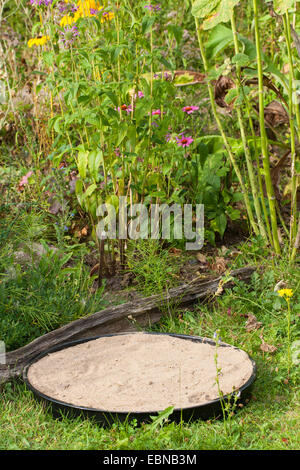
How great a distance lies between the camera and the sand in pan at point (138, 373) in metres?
2.65

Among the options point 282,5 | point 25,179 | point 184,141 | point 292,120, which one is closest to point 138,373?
point 184,141

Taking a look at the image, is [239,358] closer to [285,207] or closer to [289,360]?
[289,360]

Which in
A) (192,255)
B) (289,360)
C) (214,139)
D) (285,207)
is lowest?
(289,360)

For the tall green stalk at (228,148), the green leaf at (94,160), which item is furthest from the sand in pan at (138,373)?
the tall green stalk at (228,148)

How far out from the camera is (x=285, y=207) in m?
4.60

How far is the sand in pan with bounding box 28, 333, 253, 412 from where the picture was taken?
8.68 ft

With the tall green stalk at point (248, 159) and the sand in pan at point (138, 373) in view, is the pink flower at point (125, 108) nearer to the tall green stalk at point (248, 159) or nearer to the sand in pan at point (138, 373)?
the tall green stalk at point (248, 159)

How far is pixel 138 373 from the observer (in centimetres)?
289

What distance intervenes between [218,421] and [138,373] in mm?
489

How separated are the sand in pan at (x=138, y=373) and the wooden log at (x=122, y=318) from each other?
0.28ft

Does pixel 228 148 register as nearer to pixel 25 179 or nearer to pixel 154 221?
pixel 154 221

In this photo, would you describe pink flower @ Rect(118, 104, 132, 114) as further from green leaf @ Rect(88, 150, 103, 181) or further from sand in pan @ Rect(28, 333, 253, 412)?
sand in pan @ Rect(28, 333, 253, 412)
